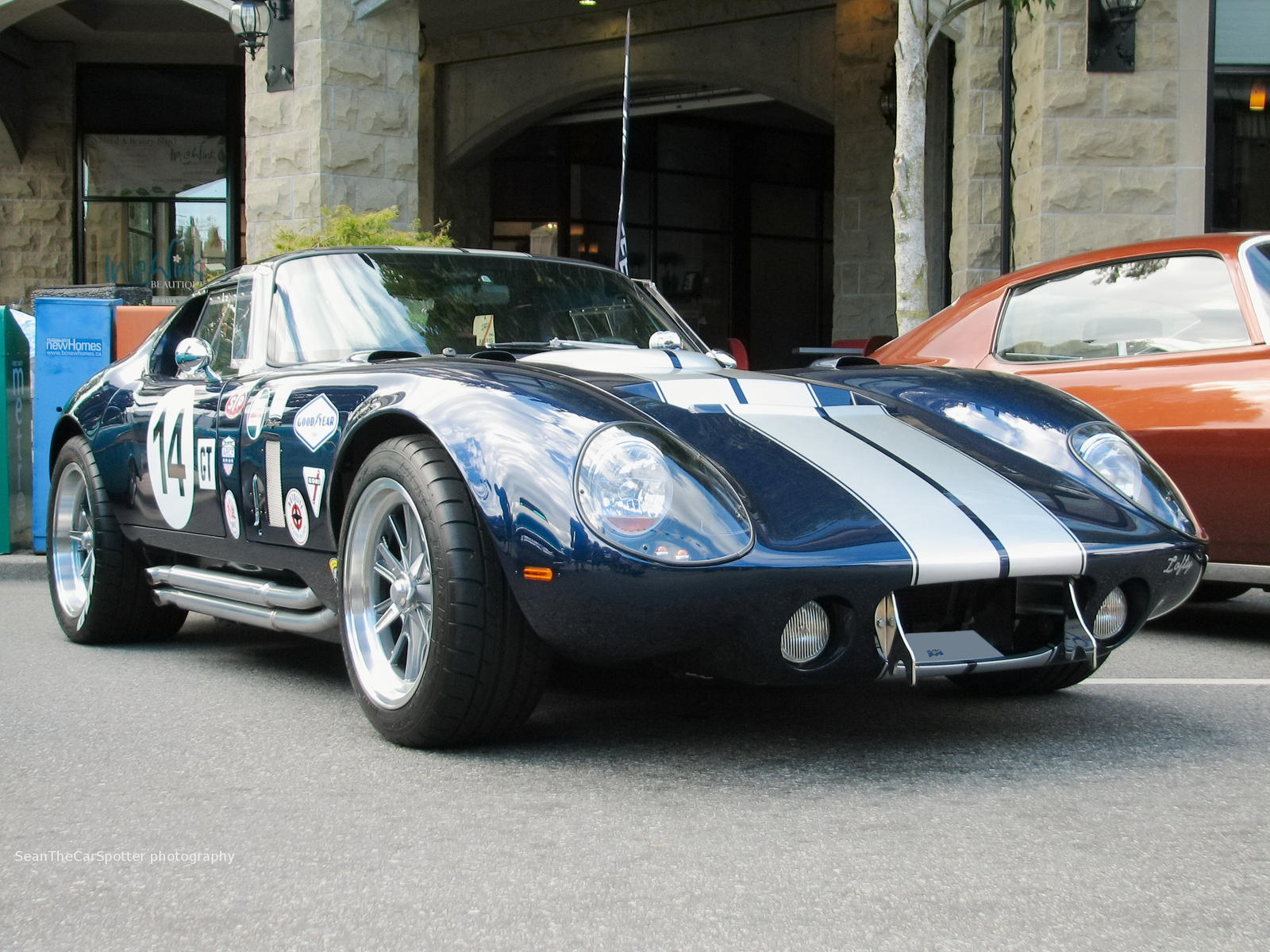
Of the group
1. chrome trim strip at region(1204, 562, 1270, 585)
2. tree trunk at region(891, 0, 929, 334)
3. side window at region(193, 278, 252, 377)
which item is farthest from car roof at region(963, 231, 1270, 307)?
side window at region(193, 278, 252, 377)

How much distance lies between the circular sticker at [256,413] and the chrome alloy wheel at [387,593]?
0.73 metres

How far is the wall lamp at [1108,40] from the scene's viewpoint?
384 inches

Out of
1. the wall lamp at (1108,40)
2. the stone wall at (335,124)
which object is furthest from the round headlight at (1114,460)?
the stone wall at (335,124)

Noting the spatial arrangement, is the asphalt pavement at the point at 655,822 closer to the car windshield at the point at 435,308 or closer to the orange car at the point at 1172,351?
the orange car at the point at 1172,351

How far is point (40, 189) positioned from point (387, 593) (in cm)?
1698

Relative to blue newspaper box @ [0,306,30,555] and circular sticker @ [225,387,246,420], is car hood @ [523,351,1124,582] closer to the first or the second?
circular sticker @ [225,387,246,420]

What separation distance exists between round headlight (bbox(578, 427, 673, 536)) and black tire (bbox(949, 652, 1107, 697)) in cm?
133

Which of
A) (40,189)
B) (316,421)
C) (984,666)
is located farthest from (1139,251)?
(40,189)

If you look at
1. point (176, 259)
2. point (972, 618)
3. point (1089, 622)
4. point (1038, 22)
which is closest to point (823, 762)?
point (972, 618)

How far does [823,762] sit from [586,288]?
211 centimetres

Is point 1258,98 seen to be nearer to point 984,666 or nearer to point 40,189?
point 984,666

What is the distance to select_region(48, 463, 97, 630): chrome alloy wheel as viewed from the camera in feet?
18.0

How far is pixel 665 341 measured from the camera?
4641mm

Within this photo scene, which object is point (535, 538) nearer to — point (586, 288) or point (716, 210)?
point (586, 288)
